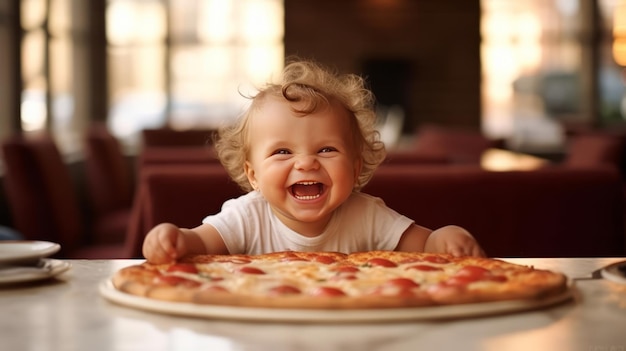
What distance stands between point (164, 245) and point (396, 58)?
1175cm

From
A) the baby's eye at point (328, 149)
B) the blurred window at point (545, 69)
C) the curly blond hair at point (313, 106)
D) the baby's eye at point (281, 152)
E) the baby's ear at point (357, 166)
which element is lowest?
the baby's ear at point (357, 166)

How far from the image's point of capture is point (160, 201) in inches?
92.6

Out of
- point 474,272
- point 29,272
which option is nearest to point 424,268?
point 474,272

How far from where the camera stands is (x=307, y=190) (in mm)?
1357

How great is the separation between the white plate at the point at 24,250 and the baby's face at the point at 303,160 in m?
0.34

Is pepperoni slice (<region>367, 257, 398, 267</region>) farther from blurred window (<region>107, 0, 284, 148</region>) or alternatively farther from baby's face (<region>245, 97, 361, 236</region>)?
blurred window (<region>107, 0, 284, 148</region>)

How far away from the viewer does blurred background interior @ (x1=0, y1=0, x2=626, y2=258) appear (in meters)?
12.1

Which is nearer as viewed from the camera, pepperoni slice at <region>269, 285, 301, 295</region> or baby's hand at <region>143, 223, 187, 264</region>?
pepperoni slice at <region>269, 285, 301, 295</region>

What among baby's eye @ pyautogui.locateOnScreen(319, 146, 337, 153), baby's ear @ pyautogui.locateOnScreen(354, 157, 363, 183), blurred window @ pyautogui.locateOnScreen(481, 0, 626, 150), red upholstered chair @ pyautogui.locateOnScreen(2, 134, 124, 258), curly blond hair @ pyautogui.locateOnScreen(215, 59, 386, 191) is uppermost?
blurred window @ pyautogui.locateOnScreen(481, 0, 626, 150)

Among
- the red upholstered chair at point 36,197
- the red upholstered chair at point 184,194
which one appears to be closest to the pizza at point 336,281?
the red upholstered chair at point 184,194

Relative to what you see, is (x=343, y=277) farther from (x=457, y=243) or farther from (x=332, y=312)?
(x=457, y=243)

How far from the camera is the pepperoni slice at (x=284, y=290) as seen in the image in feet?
2.78

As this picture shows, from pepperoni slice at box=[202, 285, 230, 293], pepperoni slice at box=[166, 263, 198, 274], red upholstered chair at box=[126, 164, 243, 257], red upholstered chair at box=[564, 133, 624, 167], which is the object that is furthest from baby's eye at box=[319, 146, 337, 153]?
red upholstered chair at box=[564, 133, 624, 167]

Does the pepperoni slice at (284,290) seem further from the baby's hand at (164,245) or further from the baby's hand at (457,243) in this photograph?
the baby's hand at (457,243)
